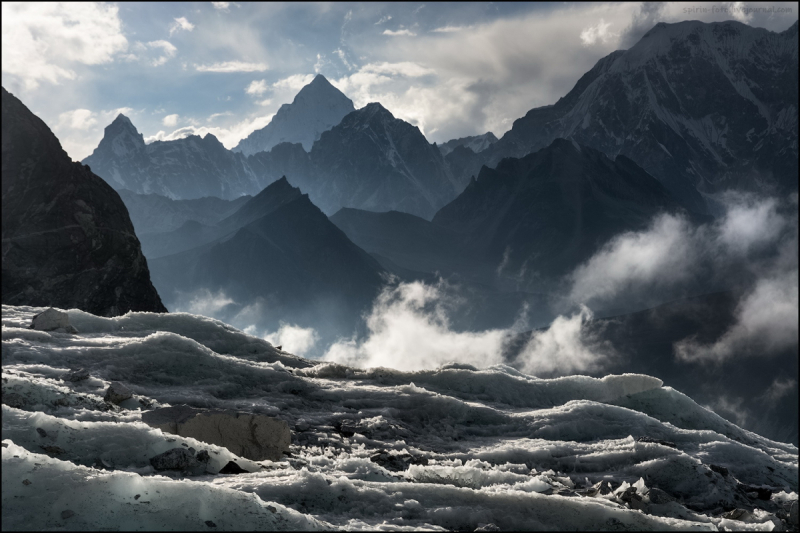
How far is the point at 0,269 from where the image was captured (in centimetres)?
5847

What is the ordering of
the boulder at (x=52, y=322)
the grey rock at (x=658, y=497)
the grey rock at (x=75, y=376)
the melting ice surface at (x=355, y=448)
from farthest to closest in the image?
the boulder at (x=52, y=322) → the grey rock at (x=75, y=376) → the grey rock at (x=658, y=497) → the melting ice surface at (x=355, y=448)

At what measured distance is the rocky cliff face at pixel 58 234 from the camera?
60.9m

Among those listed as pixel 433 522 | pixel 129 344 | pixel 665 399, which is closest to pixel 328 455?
pixel 433 522

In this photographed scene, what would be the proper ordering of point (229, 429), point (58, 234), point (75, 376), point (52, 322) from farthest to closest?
point (58, 234) → point (52, 322) → point (75, 376) → point (229, 429)

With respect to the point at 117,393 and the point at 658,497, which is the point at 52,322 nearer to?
the point at 117,393

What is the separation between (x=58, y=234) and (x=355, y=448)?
65.0m

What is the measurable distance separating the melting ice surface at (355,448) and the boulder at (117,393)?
1.08 ft

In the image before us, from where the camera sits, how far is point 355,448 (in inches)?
663

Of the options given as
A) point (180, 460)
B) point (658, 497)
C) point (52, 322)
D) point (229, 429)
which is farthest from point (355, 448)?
point (52, 322)

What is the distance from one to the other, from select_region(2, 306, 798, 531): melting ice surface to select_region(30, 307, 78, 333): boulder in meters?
0.89

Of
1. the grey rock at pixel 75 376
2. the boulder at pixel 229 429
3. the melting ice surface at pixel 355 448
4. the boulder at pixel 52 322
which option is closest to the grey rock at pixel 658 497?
the melting ice surface at pixel 355 448

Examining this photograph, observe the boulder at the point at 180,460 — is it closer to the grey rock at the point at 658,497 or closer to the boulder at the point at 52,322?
the grey rock at the point at 658,497

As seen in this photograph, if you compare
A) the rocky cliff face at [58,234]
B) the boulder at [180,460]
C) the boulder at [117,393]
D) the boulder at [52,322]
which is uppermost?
the rocky cliff face at [58,234]

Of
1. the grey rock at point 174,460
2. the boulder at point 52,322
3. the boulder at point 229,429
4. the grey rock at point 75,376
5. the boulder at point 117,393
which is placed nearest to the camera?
the grey rock at point 174,460
